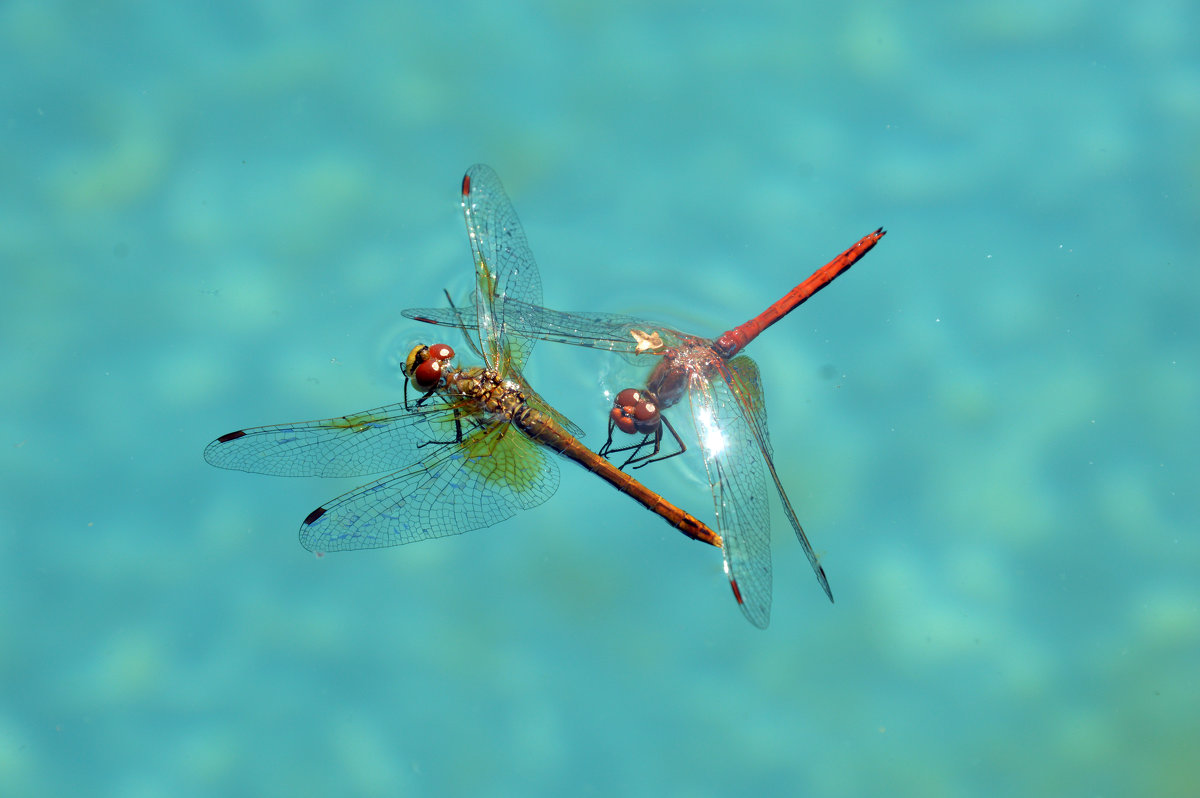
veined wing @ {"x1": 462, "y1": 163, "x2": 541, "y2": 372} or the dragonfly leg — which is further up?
veined wing @ {"x1": 462, "y1": 163, "x2": 541, "y2": 372}

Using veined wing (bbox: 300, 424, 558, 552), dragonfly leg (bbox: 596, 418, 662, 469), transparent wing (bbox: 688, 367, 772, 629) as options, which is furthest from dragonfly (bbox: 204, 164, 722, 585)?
transparent wing (bbox: 688, 367, 772, 629)

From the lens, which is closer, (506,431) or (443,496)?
(443,496)

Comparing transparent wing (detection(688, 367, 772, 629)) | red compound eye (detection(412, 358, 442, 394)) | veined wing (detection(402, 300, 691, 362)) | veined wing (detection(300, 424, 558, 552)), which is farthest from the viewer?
veined wing (detection(402, 300, 691, 362))

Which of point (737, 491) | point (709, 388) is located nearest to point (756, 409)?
point (709, 388)

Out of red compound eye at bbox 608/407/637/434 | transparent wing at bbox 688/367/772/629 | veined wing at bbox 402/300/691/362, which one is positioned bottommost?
transparent wing at bbox 688/367/772/629

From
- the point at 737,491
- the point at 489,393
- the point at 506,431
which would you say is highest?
the point at 489,393

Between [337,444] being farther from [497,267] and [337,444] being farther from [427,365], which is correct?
[497,267]

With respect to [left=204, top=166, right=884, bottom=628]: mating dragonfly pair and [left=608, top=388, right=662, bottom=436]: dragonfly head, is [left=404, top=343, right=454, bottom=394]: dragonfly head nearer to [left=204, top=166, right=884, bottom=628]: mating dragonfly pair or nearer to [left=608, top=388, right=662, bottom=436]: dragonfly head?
[left=204, top=166, right=884, bottom=628]: mating dragonfly pair
